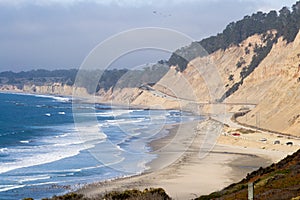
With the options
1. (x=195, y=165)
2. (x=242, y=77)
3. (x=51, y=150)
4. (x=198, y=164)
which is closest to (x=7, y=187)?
(x=195, y=165)

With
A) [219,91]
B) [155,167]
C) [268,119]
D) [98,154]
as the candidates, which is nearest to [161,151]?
[98,154]

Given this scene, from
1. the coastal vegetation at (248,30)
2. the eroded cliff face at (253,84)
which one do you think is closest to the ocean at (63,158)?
the eroded cliff face at (253,84)

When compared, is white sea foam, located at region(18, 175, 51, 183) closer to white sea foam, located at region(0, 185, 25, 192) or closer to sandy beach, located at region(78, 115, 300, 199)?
white sea foam, located at region(0, 185, 25, 192)

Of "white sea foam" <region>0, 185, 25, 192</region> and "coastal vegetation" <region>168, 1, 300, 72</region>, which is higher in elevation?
"coastal vegetation" <region>168, 1, 300, 72</region>

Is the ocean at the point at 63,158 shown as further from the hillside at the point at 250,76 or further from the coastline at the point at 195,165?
the hillside at the point at 250,76

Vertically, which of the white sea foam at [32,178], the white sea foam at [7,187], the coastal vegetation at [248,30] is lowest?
the white sea foam at [7,187]

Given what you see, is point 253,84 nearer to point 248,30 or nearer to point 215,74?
point 215,74

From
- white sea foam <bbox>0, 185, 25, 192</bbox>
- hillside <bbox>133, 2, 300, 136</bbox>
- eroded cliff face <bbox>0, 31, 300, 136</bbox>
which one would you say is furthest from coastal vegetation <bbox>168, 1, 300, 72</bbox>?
white sea foam <bbox>0, 185, 25, 192</bbox>

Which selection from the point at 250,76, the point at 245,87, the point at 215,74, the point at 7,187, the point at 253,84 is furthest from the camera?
the point at 215,74

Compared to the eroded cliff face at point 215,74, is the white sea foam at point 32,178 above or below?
below
